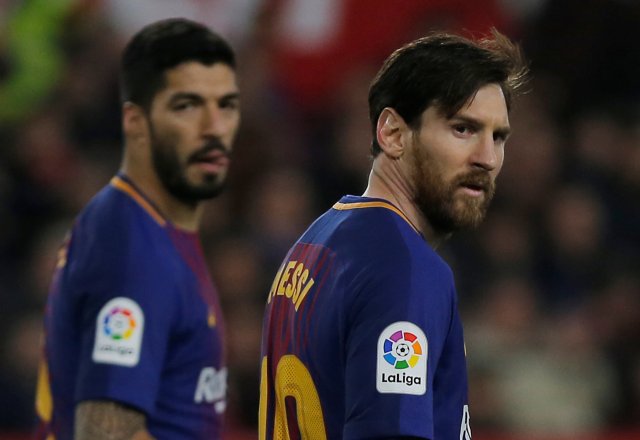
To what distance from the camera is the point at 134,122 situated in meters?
4.63

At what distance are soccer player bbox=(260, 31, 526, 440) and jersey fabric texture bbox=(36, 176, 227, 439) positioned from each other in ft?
2.08

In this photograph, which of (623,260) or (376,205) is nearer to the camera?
(376,205)

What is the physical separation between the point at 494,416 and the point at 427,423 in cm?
443

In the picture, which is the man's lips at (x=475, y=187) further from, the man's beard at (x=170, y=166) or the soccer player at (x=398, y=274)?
the man's beard at (x=170, y=166)

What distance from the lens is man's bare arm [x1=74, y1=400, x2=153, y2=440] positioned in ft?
13.0

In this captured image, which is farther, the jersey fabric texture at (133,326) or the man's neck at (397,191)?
the jersey fabric texture at (133,326)

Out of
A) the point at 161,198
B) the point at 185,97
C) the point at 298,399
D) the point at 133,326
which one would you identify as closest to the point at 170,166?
the point at 161,198

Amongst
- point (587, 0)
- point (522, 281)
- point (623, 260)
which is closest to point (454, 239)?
point (522, 281)

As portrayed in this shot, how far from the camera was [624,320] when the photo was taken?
8.00m

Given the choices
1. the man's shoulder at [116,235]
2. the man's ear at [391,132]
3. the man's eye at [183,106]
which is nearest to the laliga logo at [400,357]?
the man's ear at [391,132]

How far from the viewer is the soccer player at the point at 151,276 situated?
4.07 metres

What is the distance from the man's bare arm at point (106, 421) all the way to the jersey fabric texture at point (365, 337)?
623 mm

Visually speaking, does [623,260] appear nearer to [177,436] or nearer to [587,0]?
[587,0]

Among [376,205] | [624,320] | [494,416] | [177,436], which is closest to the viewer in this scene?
[376,205]
